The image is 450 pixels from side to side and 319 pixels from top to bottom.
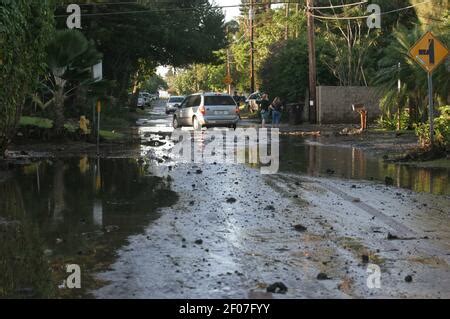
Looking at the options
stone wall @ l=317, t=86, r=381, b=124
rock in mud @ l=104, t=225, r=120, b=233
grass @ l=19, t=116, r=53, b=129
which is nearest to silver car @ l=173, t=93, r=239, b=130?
stone wall @ l=317, t=86, r=381, b=124

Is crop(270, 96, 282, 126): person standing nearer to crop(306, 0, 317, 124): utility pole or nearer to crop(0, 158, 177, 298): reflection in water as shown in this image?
crop(306, 0, 317, 124): utility pole

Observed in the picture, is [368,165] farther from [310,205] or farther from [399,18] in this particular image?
[399,18]

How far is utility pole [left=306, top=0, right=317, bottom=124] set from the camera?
36.8 meters

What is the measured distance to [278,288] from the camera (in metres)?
6.18

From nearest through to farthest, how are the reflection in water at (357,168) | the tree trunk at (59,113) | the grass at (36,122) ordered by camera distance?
the reflection in water at (357,168) < the tree trunk at (59,113) < the grass at (36,122)

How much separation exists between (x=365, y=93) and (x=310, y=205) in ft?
92.0

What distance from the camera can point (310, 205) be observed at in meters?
10.6

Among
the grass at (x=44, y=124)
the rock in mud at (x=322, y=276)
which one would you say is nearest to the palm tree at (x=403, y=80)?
the grass at (x=44, y=124)

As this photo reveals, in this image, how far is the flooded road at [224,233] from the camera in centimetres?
636

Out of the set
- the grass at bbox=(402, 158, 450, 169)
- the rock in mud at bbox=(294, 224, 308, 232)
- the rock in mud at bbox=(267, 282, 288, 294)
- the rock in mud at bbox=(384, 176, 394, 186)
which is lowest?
the rock in mud at bbox=(267, 282, 288, 294)

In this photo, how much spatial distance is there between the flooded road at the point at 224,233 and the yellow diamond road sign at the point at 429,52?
114 inches

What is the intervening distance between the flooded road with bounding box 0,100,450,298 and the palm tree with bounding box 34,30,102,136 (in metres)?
6.20

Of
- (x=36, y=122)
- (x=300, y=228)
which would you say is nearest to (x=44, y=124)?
(x=36, y=122)

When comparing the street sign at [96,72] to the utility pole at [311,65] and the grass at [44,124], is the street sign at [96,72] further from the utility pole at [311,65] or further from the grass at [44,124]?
the utility pole at [311,65]
